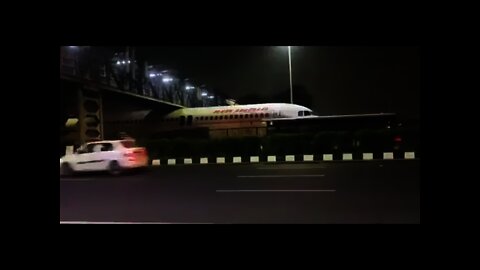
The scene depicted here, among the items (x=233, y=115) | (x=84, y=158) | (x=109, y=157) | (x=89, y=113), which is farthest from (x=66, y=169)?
(x=233, y=115)

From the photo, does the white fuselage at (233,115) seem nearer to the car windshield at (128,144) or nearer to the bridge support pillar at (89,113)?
the bridge support pillar at (89,113)

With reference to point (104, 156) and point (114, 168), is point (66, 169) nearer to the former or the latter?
point (104, 156)

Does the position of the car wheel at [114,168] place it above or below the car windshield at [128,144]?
below

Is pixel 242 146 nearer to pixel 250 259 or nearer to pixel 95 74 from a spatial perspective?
pixel 95 74

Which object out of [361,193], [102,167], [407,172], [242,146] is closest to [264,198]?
[361,193]

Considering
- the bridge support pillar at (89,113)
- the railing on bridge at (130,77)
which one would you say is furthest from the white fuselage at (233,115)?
the bridge support pillar at (89,113)

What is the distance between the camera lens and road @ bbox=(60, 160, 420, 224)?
668 centimetres

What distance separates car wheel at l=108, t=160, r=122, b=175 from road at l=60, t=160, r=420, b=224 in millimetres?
215

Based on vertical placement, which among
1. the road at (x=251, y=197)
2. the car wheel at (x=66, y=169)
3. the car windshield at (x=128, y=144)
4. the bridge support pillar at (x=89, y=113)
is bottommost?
the road at (x=251, y=197)

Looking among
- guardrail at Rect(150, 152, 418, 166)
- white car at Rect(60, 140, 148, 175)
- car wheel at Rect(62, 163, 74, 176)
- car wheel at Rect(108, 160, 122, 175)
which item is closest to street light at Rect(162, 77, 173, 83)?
guardrail at Rect(150, 152, 418, 166)

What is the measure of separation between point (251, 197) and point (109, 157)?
18.7 ft

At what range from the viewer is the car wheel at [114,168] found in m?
12.6

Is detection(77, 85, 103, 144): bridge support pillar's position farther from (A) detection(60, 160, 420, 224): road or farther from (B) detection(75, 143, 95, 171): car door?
(A) detection(60, 160, 420, 224): road

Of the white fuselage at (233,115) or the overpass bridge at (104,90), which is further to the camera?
the white fuselage at (233,115)
